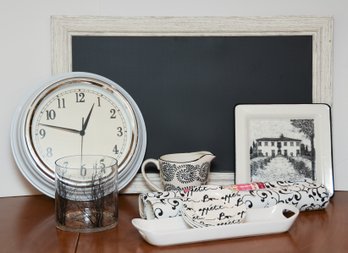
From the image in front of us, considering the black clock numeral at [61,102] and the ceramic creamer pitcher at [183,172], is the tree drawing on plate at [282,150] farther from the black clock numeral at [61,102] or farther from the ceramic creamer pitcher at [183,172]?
the black clock numeral at [61,102]

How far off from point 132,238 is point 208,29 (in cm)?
49

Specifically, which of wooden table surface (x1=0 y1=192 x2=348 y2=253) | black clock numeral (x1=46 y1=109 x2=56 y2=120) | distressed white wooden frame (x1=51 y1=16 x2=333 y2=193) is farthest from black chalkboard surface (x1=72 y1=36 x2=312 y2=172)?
wooden table surface (x1=0 y1=192 x2=348 y2=253)

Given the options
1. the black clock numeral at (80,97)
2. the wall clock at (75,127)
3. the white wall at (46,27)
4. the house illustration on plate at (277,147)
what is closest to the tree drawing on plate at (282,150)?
the house illustration on plate at (277,147)

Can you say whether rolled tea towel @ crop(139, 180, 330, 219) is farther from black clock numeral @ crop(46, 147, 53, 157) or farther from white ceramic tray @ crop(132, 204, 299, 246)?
black clock numeral @ crop(46, 147, 53, 157)

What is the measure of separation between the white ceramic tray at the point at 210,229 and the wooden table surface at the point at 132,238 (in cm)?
1

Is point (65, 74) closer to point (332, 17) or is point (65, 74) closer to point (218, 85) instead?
point (218, 85)

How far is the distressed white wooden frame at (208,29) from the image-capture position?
1.07m

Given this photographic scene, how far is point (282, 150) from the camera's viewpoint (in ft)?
3.46

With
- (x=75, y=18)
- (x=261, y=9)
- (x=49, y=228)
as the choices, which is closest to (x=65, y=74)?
(x=75, y=18)

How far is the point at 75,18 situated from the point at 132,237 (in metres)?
0.49

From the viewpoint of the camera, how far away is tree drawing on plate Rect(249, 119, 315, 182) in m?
1.05

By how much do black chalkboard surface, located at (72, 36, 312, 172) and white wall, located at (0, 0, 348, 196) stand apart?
0.19 ft

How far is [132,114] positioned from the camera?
1.05 m

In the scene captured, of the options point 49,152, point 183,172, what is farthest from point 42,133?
point 183,172
